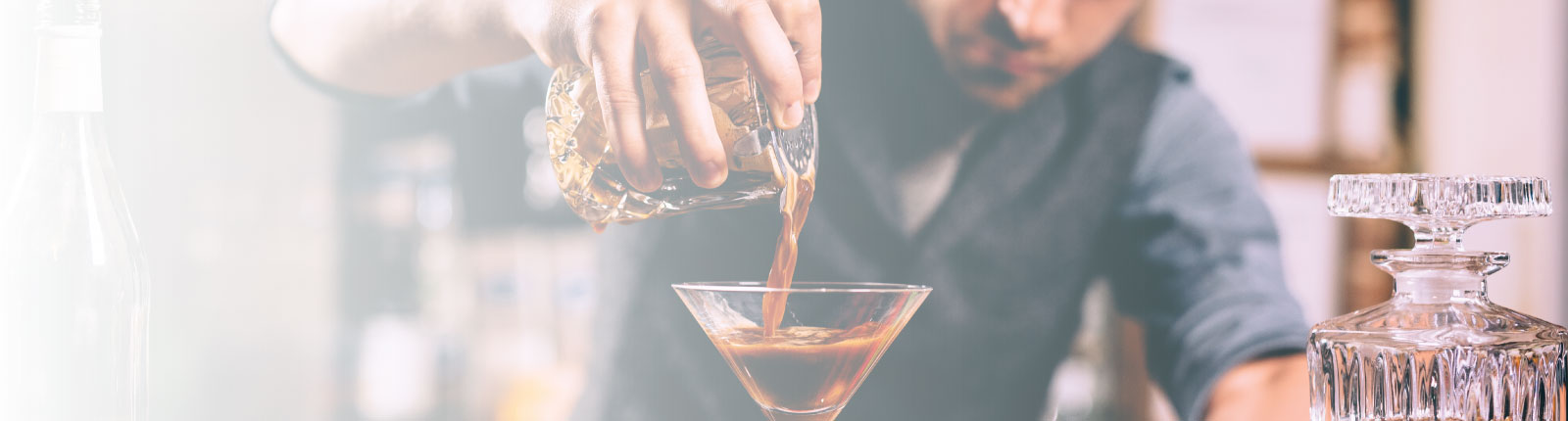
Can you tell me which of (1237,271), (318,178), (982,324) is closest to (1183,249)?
(1237,271)

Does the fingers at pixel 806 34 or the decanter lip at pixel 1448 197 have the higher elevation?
the fingers at pixel 806 34

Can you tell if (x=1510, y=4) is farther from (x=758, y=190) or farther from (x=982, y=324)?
(x=758, y=190)

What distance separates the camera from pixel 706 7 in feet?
3.11

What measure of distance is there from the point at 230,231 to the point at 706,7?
0.46 meters

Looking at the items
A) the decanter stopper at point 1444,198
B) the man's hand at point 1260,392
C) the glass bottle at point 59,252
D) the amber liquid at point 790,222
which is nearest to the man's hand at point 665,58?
the amber liquid at point 790,222

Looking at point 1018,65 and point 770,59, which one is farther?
point 1018,65

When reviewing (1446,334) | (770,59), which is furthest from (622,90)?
(1446,334)

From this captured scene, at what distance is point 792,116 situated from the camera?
93 centimetres

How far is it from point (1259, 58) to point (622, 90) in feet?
2.59

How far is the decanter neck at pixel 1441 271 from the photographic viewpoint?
2.89ft

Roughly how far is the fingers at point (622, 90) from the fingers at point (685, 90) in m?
0.02

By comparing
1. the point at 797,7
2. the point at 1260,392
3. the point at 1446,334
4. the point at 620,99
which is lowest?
the point at 1260,392

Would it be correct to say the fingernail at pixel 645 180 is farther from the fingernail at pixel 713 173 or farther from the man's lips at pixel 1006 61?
the man's lips at pixel 1006 61

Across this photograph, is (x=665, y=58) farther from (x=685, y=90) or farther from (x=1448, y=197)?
(x=1448, y=197)
